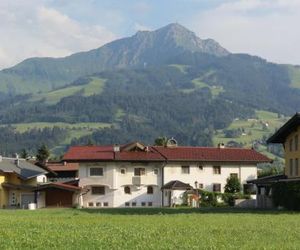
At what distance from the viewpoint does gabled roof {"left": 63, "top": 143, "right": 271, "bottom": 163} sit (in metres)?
91.1

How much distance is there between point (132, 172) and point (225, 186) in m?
12.5

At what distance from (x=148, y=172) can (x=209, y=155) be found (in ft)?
30.2

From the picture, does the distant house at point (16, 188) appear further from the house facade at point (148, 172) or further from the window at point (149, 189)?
the window at point (149, 189)

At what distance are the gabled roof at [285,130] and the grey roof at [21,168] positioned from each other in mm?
33903

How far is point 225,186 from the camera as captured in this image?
93.8m

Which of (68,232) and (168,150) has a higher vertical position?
(168,150)

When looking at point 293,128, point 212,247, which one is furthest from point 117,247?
point 293,128

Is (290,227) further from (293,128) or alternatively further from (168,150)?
(168,150)

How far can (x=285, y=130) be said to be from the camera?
68062 millimetres

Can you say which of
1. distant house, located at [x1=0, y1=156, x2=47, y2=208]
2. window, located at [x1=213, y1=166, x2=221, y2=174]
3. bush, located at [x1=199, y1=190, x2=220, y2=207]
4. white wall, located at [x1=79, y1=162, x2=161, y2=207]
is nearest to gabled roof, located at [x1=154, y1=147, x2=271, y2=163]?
window, located at [x1=213, y1=166, x2=221, y2=174]

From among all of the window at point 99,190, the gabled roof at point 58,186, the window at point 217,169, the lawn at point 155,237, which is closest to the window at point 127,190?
the window at point 99,190

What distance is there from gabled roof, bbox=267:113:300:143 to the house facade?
75.8ft

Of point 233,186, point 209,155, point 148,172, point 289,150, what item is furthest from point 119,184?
point 289,150

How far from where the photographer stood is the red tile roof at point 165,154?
299ft
